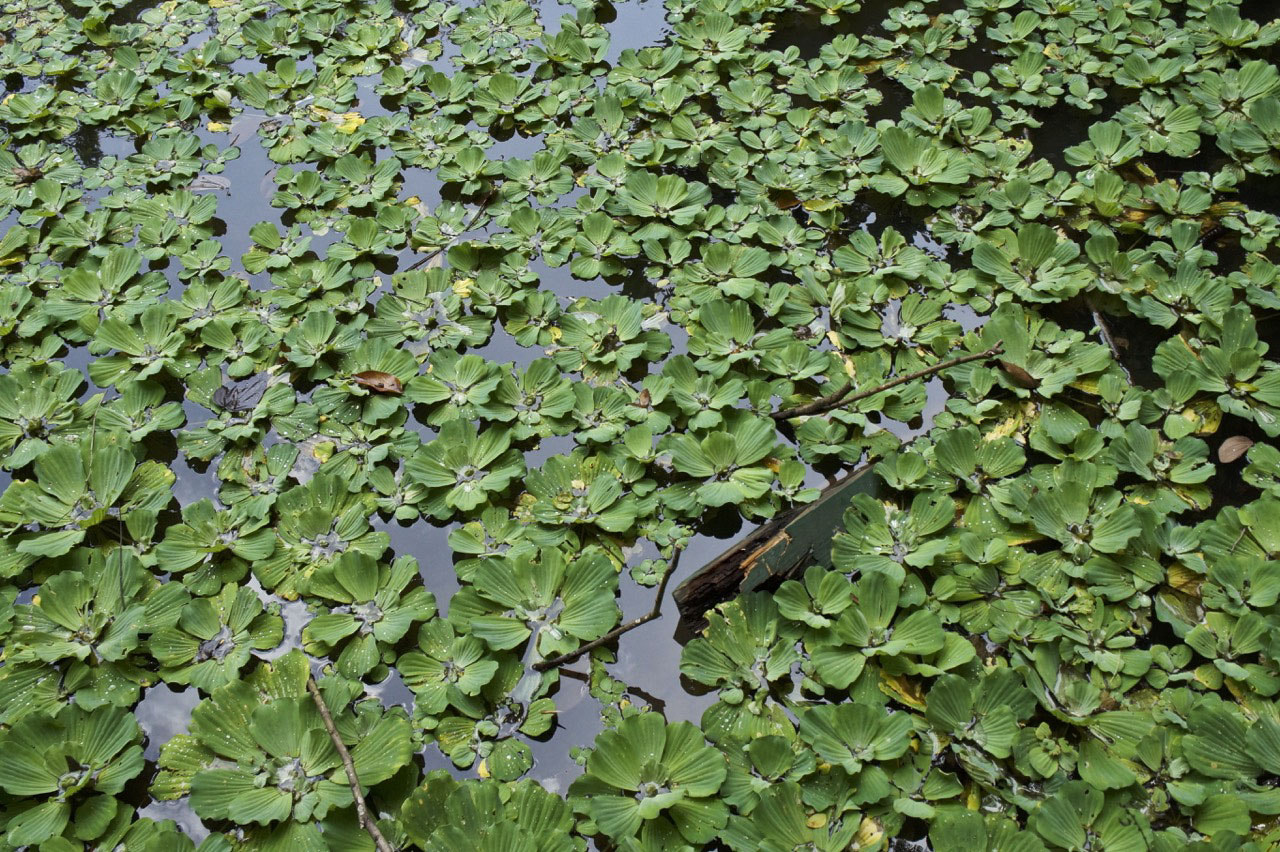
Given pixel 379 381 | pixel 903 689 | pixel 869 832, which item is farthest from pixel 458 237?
pixel 869 832

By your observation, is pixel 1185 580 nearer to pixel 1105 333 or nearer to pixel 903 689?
pixel 903 689

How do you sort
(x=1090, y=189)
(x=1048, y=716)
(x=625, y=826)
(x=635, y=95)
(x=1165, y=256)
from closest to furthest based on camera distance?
(x=625, y=826) < (x=1048, y=716) < (x=1165, y=256) < (x=1090, y=189) < (x=635, y=95)

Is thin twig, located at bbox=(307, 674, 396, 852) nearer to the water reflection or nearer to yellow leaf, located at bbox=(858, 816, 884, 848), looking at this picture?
the water reflection

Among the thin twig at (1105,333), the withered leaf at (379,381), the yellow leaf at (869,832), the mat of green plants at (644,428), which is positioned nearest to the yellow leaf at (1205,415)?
the mat of green plants at (644,428)

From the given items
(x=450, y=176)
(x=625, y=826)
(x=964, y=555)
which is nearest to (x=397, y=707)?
(x=625, y=826)

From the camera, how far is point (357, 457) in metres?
2.22

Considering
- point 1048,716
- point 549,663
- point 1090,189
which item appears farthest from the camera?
point 1090,189

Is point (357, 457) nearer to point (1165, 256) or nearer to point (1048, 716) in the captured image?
point (1048, 716)

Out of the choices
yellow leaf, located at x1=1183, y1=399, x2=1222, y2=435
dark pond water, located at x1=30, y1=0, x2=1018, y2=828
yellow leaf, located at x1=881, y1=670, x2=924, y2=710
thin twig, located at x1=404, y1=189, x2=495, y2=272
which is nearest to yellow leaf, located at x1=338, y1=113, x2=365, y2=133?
dark pond water, located at x1=30, y1=0, x2=1018, y2=828

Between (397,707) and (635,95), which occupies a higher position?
(635,95)

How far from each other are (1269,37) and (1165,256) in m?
1.23

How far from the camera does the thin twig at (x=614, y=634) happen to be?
1.86 meters

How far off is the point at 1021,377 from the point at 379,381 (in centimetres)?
160

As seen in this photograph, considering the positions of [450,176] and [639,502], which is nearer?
[639,502]
